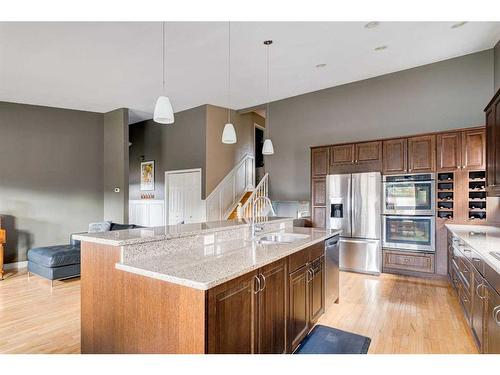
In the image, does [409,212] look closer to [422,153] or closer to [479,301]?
[422,153]

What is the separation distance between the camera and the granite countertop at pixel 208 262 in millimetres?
1562

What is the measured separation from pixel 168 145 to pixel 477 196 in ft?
21.3

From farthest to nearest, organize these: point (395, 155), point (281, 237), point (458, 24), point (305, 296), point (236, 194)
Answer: point (236, 194) → point (395, 155) → point (458, 24) → point (281, 237) → point (305, 296)

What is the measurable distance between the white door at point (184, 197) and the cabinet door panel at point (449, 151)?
15.5 ft

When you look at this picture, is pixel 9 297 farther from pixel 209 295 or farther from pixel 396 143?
pixel 396 143

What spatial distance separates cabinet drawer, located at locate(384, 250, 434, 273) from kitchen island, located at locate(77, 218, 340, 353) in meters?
2.75

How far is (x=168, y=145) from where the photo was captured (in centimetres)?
748

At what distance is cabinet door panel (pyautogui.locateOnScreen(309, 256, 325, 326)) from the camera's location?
8.77 feet

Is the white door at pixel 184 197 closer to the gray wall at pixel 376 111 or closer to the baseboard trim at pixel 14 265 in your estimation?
the gray wall at pixel 376 111

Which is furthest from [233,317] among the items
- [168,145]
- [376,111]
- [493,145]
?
[168,145]

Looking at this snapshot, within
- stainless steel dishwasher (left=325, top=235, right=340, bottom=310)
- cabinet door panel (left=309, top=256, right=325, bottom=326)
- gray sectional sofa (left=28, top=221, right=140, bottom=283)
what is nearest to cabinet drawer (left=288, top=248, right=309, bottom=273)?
cabinet door panel (left=309, top=256, right=325, bottom=326)

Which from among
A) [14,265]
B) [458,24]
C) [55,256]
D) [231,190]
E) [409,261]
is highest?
[458,24]

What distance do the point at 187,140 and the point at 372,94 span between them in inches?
166
